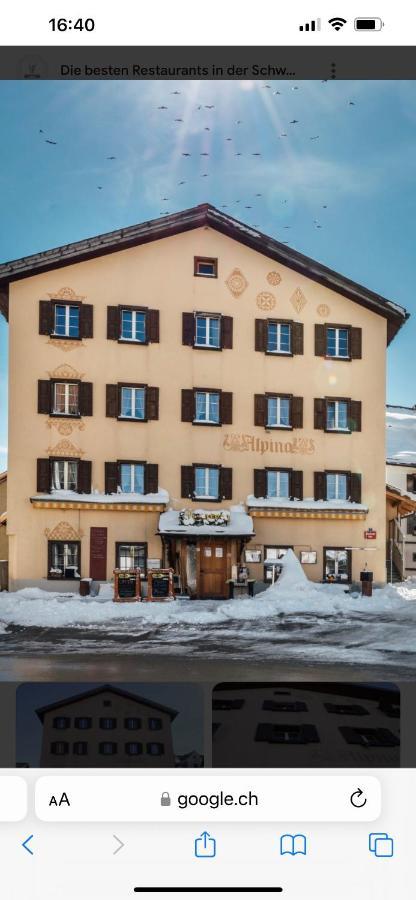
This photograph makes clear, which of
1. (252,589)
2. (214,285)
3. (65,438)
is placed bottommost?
(252,589)

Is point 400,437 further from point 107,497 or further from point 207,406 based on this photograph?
point 107,497

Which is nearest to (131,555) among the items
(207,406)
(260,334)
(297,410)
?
(207,406)

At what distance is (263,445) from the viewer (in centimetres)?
1355

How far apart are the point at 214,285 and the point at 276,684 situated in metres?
11.6

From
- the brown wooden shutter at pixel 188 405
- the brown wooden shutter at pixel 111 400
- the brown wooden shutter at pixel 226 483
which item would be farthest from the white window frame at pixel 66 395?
the brown wooden shutter at pixel 226 483

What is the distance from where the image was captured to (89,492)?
1358 centimetres

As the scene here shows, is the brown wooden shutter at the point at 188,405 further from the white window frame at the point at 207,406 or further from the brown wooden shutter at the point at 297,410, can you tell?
the brown wooden shutter at the point at 297,410

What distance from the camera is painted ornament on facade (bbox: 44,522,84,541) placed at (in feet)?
43.7
